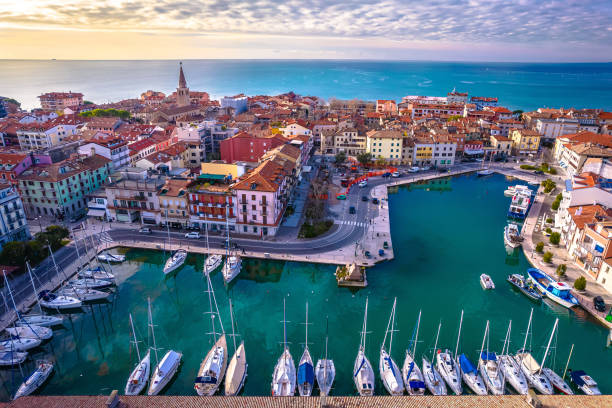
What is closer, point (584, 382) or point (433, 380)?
point (433, 380)

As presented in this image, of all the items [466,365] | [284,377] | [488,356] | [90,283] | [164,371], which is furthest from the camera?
→ [90,283]

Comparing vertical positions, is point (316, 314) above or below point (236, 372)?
below

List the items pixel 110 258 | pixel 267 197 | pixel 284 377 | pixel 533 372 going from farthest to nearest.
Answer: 1. pixel 267 197
2. pixel 110 258
3. pixel 533 372
4. pixel 284 377

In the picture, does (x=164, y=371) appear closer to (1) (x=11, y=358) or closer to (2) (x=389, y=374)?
(1) (x=11, y=358)

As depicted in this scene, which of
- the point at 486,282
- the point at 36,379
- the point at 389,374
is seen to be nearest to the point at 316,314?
the point at 389,374

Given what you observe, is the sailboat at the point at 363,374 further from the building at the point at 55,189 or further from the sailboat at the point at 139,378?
the building at the point at 55,189

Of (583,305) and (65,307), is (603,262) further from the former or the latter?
(65,307)
